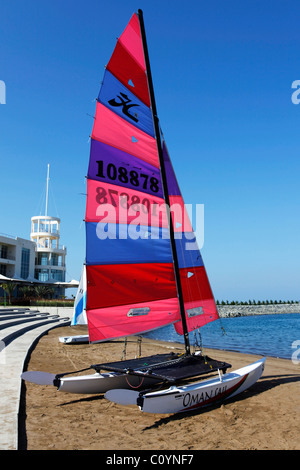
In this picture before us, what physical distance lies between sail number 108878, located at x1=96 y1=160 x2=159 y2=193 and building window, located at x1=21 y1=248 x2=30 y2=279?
47378 mm

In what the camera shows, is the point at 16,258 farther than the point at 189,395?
Yes

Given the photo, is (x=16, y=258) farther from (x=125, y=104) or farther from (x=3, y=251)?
(x=125, y=104)

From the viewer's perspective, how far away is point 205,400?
7.78 metres

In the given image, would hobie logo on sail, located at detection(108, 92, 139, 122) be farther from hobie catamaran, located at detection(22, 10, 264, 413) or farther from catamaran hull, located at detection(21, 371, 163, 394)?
catamaran hull, located at detection(21, 371, 163, 394)

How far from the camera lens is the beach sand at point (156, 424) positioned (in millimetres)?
5848

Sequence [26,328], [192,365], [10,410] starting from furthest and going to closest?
[26,328]
[192,365]
[10,410]

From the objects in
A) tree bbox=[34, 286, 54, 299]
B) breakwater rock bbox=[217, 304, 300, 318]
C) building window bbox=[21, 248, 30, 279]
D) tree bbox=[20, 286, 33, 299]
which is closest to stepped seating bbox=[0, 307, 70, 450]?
tree bbox=[20, 286, 33, 299]

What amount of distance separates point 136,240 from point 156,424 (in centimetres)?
421

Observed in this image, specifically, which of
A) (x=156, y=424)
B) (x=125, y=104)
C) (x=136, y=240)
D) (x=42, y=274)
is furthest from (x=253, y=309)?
(x=156, y=424)

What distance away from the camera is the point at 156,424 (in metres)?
6.84

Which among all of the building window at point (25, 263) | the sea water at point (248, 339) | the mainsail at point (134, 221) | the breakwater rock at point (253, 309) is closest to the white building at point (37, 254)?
the building window at point (25, 263)
